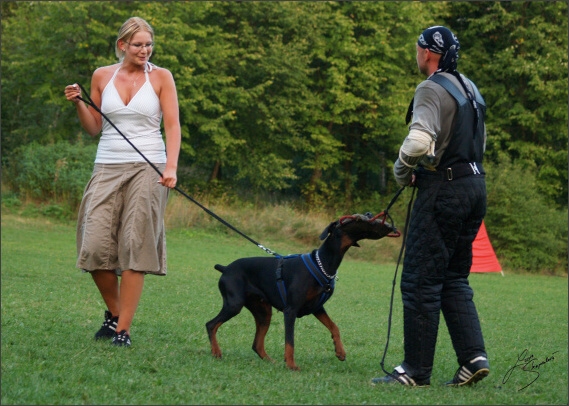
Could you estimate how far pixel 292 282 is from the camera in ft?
20.9

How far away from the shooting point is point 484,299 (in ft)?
49.2

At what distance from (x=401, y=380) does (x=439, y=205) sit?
121 cm

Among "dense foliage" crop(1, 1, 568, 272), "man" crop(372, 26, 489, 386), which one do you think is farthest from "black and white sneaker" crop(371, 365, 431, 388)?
"dense foliage" crop(1, 1, 568, 272)

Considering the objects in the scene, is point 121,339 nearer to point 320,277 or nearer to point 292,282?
point 292,282

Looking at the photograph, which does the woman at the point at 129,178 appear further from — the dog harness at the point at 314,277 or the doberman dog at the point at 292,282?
the dog harness at the point at 314,277

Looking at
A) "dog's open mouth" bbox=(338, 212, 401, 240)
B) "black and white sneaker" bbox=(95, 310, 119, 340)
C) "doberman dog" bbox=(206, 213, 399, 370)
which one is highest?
"dog's open mouth" bbox=(338, 212, 401, 240)

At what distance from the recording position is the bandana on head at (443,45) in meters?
5.69

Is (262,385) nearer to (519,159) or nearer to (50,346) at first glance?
(50,346)

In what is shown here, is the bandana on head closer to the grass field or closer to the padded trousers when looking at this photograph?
the padded trousers

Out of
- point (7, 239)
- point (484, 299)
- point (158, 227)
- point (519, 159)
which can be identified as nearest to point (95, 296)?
point (158, 227)

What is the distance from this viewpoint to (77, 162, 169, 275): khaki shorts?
21.1ft

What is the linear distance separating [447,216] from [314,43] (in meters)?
Result: 30.1

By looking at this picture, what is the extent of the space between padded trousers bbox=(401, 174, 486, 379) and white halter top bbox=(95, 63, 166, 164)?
2143 mm
